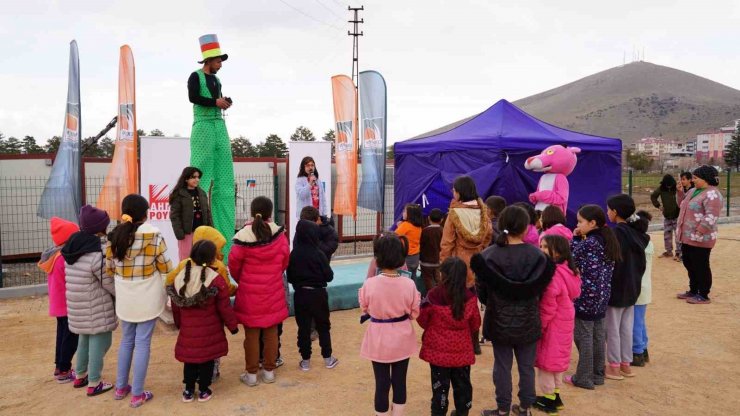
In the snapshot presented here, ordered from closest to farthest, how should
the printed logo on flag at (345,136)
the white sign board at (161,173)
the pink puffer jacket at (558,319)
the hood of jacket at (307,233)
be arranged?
the pink puffer jacket at (558,319), the hood of jacket at (307,233), the white sign board at (161,173), the printed logo on flag at (345,136)

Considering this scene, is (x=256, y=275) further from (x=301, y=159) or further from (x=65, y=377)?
(x=301, y=159)

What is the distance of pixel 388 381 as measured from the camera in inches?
124

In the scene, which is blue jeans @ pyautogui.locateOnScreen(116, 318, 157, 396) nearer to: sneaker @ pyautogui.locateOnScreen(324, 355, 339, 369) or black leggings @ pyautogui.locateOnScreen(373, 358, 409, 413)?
sneaker @ pyautogui.locateOnScreen(324, 355, 339, 369)

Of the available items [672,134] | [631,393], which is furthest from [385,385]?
[672,134]

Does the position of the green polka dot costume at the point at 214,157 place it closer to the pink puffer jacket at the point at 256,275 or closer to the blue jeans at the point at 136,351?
the pink puffer jacket at the point at 256,275

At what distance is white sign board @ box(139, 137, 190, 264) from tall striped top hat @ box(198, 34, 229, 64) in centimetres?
244

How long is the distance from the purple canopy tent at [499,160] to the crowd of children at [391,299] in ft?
8.03

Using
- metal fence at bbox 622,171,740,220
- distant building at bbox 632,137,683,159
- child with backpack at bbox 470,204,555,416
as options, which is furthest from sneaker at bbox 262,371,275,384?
distant building at bbox 632,137,683,159

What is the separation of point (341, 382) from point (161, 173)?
4492 mm

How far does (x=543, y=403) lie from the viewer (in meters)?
3.51

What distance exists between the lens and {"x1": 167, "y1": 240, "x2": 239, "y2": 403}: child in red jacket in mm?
3379

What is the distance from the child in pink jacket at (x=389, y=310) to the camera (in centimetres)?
305

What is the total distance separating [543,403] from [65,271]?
135 inches

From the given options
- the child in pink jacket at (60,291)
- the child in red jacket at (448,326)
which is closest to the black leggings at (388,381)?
the child in red jacket at (448,326)
